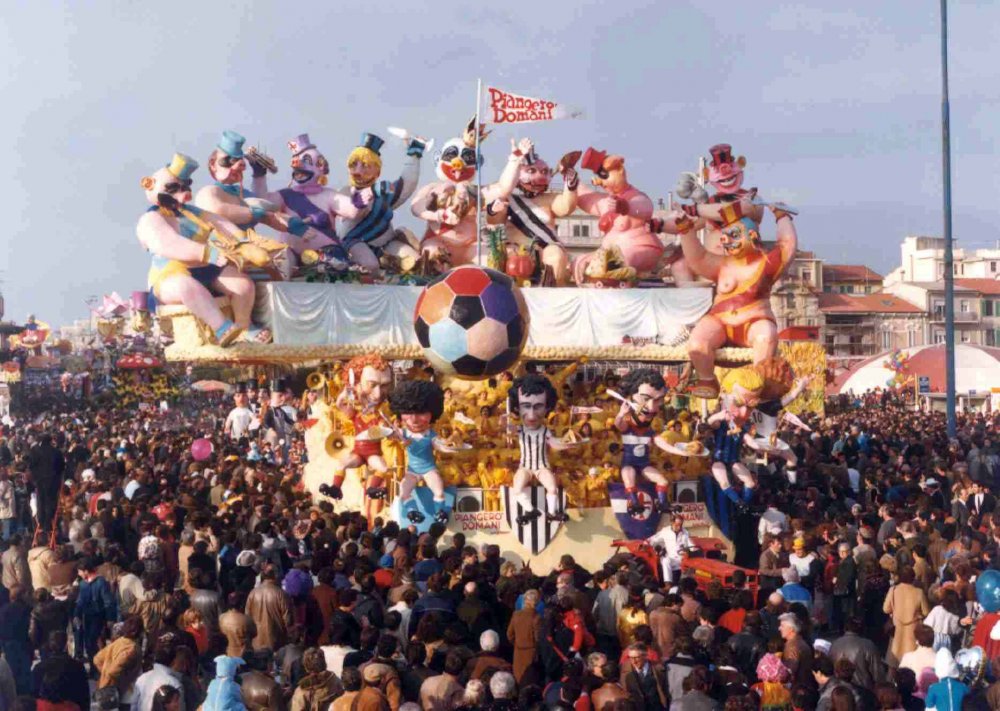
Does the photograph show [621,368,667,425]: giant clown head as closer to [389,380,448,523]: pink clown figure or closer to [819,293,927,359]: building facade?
[389,380,448,523]: pink clown figure

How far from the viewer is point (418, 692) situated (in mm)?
7266

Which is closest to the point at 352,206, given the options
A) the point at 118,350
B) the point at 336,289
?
the point at 336,289

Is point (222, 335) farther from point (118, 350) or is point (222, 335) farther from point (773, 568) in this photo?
point (118, 350)

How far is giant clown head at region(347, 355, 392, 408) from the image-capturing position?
14555 mm

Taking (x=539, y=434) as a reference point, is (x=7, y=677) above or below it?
below

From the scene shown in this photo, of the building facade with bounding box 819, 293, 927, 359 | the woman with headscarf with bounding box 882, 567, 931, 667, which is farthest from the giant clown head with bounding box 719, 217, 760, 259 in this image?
the building facade with bounding box 819, 293, 927, 359

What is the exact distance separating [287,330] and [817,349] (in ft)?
89.9

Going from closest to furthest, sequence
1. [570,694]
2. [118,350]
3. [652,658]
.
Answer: [570,694]
[652,658]
[118,350]

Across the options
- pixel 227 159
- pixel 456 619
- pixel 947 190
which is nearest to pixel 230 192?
pixel 227 159

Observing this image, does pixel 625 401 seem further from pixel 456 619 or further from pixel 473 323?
pixel 456 619

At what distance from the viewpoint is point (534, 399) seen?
1384 centimetres

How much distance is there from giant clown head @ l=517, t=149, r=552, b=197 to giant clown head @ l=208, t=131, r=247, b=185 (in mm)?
3862

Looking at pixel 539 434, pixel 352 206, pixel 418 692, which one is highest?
pixel 352 206

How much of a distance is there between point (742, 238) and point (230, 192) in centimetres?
678
